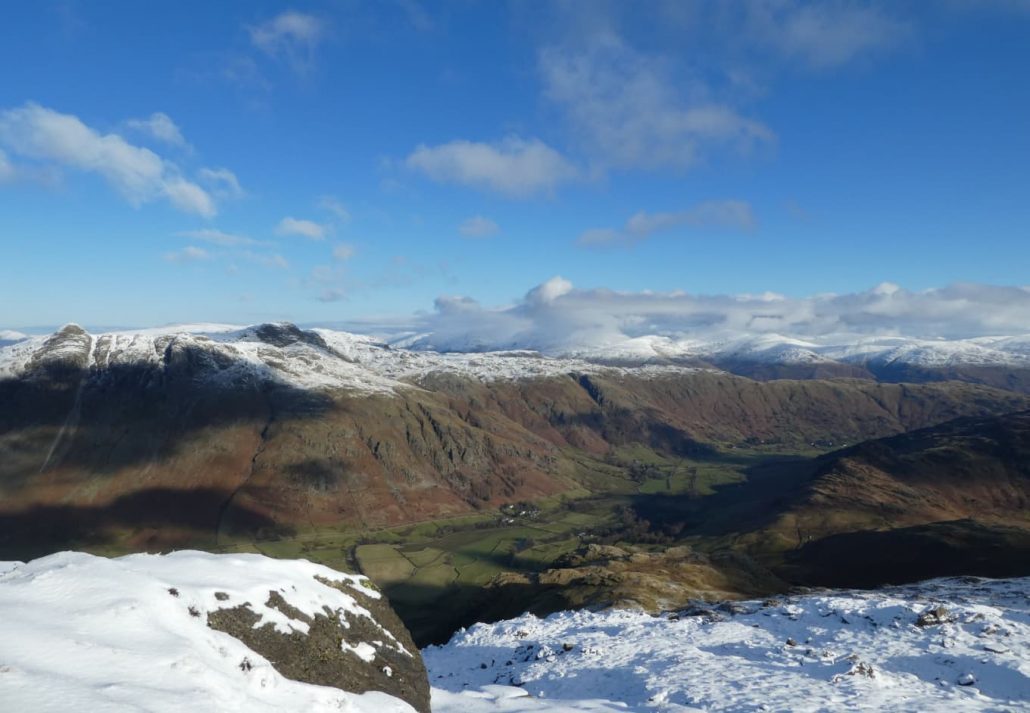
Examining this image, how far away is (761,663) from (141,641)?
101 ft

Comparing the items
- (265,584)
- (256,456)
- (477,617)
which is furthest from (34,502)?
(265,584)

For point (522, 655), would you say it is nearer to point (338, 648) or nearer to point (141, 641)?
point (338, 648)

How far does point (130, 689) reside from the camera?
15.8 metres

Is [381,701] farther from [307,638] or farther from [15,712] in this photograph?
[15,712]

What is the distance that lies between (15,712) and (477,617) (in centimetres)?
7008

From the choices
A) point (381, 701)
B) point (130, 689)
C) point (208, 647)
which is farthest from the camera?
point (381, 701)

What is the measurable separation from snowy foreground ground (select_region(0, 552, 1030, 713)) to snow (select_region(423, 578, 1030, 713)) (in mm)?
121

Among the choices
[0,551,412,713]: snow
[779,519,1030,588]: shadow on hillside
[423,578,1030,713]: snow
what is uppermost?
[0,551,412,713]: snow

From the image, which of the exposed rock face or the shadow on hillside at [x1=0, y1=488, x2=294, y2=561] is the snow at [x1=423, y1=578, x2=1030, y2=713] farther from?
the shadow on hillside at [x1=0, y1=488, x2=294, y2=561]

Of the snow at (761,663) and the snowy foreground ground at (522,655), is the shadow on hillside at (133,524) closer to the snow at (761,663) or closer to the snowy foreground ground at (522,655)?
the snowy foreground ground at (522,655)

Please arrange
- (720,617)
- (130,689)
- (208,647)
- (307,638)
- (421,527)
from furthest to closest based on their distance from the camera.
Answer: (421,527)
(720,617)
(307,638)
(208,647)
(130,689)

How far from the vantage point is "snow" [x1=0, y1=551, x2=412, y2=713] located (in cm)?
1533

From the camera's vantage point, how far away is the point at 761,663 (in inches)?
1230

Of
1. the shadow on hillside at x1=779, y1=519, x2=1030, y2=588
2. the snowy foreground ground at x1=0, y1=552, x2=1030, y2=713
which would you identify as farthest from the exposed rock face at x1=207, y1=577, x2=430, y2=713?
the shadow on hillside at x1=779, y1=519, x2=1030, y2=588
